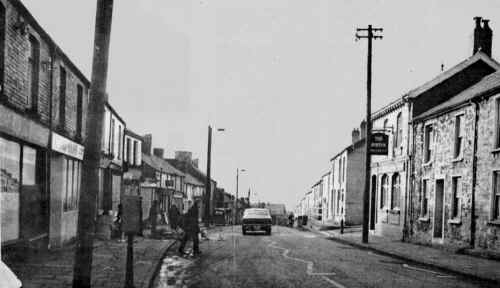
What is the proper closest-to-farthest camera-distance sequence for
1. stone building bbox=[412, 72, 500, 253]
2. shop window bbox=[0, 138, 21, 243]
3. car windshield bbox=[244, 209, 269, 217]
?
1. shop window bbox=[0, 138, 21, 243]
2. stone building bbox=[412, 72, 500, 253]
3. car windshield bbox=[244, 209, 269, 217]

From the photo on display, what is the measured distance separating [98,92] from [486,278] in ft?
34.0

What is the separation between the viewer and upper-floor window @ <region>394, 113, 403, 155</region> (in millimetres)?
31100

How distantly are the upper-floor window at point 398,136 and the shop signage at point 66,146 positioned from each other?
18.2 meters

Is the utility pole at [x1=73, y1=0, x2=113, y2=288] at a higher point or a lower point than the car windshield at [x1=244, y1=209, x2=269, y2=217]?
higher

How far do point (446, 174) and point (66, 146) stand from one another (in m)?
16.0

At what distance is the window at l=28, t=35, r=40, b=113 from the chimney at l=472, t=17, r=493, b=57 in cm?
2404

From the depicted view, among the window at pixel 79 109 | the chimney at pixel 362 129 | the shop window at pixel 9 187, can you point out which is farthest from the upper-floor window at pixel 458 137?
the chimney at pixel 362 129

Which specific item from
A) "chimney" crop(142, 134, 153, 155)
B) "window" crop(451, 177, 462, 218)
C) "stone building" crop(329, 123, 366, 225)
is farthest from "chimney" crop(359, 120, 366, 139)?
"window" crop(451, 177, 462, 218)

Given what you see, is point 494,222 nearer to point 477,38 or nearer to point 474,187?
point 474,187

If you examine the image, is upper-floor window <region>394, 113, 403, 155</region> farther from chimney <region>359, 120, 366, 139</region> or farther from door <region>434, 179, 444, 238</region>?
chimney <region>359, 120, 366, 139</region>

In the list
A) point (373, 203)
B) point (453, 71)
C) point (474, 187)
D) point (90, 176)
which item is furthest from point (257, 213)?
point (90, 176)

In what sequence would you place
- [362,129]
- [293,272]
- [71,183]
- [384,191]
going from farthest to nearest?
[362,129]
[384,191]
[71,183]
[293,272]

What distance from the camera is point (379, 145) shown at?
26609 mm

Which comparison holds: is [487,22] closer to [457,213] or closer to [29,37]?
[457,213]
